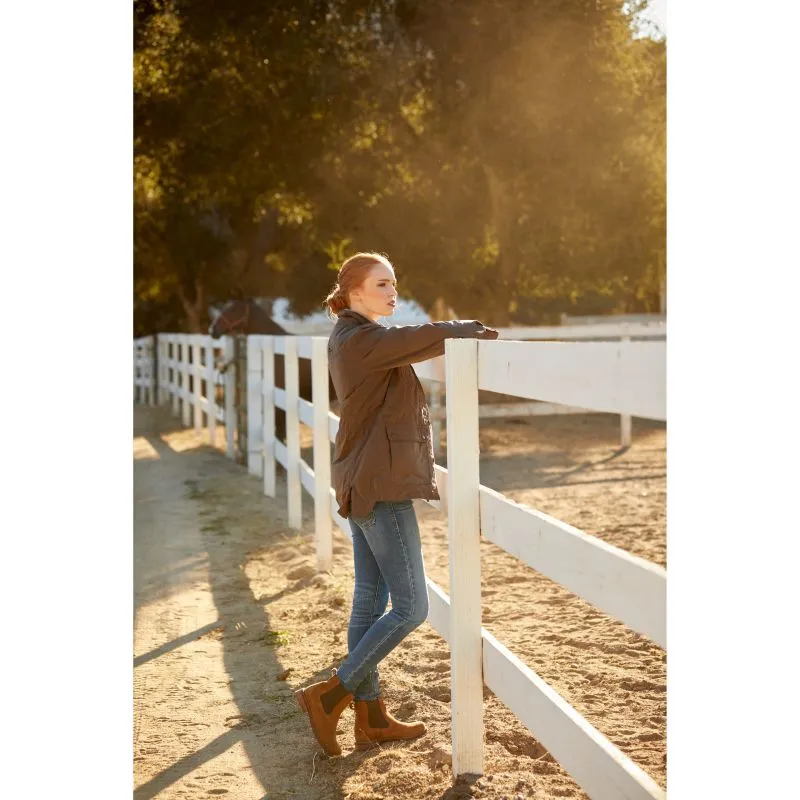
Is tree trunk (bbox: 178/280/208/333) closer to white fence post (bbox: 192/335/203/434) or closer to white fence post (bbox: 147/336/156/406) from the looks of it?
white fence post (bbox: 147/336/156/406)

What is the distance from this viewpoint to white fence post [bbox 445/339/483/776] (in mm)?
3197

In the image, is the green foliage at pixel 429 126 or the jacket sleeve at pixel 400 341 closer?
the jacket sleeve at pixel 400 341

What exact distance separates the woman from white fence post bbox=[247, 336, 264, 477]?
5.94 meters

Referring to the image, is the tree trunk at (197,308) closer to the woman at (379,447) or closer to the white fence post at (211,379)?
the white fence post at (211,379)

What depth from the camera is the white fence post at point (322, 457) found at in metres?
6.02

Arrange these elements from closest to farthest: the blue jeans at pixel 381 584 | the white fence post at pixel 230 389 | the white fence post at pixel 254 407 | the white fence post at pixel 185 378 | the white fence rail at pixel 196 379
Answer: the blue jeans at pixel 381 584
the white fence post at pixel 254 407
the white fence post at pixel 230 389
the white fence rail at pixel 196 379
the white fence post at pixel 185 378

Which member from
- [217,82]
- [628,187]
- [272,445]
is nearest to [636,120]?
[628,187]

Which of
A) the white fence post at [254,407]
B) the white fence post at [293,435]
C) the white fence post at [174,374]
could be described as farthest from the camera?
the white fence post at [174,374]

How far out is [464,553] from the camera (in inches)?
127

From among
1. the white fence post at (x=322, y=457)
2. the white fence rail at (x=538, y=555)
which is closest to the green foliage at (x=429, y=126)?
the white fence post at (x=322, y=457)

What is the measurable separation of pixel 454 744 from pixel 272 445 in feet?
18.8

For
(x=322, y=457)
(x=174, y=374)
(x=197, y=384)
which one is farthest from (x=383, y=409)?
(x=174, y=374)

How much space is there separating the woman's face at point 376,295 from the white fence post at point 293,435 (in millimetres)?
3977
